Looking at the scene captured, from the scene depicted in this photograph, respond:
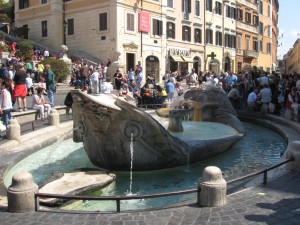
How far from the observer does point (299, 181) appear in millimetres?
6660

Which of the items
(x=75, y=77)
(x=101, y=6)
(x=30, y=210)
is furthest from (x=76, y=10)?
(x=30, y=210)

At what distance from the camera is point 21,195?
17.5 feet

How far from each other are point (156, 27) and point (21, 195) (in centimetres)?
3147

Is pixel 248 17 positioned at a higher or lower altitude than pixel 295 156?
higher

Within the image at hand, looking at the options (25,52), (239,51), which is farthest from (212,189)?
(239,51)

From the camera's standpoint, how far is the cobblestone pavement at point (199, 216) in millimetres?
5023

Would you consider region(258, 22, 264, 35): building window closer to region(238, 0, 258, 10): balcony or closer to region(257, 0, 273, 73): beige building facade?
region(257, 0, 273, 73): beige building facade

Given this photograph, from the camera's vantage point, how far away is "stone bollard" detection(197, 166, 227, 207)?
17.8 feet

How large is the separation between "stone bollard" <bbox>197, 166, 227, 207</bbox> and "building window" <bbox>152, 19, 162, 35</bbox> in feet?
101

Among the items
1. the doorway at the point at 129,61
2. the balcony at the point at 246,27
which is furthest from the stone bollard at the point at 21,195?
the balcony at the point at 246,27

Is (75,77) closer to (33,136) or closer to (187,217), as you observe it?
(33,136)

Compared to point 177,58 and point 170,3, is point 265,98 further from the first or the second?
point 170,3

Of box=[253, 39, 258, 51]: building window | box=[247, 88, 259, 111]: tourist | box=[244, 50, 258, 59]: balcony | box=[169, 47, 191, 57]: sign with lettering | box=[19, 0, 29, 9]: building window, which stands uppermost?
box=[19, 0, 29, 9]: building window

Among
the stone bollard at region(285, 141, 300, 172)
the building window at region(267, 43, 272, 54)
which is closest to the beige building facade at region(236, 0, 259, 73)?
the building window at region(267, 43, 272, 54)
